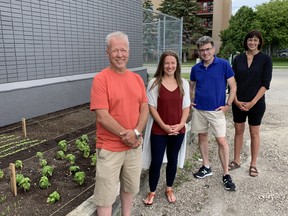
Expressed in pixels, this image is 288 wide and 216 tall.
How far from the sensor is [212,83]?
3.50 m

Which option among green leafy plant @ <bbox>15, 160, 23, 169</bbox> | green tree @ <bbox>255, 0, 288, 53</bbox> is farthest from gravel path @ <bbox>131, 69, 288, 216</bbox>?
green tree @ <bbox>255, 0, 288, 53</bbox>

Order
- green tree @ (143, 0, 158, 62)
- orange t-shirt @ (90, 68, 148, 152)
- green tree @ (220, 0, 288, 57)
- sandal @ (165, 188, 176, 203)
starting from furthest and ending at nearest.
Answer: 1. green tree @ (220, 0, 288, 57)
2. green tree @ (143, 0, 158, 62)
3. sandal @ (165, 188, 176, 203)
4. orange t-shirt @ (90, 68, 148, 152)

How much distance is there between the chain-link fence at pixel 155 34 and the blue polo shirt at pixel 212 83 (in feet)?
25.8

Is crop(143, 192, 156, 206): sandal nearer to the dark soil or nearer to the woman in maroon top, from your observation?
the woman in maroon top

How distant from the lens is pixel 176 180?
3.93 metres

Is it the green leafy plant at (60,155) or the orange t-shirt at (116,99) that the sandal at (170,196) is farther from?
the green leafy plant at (60,155)

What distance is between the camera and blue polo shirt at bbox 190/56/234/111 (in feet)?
11.4

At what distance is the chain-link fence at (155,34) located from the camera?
11.5 m

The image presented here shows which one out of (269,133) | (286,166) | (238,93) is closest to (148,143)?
(238,93)

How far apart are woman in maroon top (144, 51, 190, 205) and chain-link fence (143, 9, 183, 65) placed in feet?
27.7

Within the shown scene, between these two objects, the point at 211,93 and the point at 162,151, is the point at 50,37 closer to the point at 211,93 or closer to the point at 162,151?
the point at 211,93

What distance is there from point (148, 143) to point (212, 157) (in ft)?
6.35

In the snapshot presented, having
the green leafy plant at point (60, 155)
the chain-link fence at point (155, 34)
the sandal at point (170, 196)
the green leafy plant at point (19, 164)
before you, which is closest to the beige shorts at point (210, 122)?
the sandal at point (170, 196)

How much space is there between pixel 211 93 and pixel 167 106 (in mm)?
788
